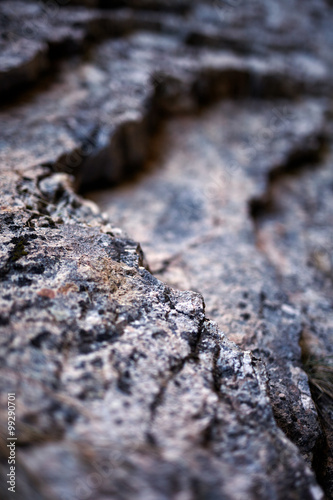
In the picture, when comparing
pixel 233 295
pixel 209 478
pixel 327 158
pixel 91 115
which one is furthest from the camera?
pixel 327 158

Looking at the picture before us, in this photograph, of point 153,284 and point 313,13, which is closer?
point 153,284

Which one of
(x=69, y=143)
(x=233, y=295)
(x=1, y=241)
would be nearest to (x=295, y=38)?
(x=69, y=143)

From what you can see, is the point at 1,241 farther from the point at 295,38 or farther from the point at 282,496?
the point at 295,38

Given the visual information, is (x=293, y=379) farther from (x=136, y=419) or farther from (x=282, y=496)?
(x=136, y=419)

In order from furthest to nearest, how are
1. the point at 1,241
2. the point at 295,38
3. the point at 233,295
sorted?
the point at 295,38
the point at 233,295
the point at 1,241

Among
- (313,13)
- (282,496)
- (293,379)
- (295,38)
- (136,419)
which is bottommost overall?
(293,379)

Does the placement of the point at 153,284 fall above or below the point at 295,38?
below

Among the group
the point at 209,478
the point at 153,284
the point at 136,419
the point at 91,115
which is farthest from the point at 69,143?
the point at 209,478
